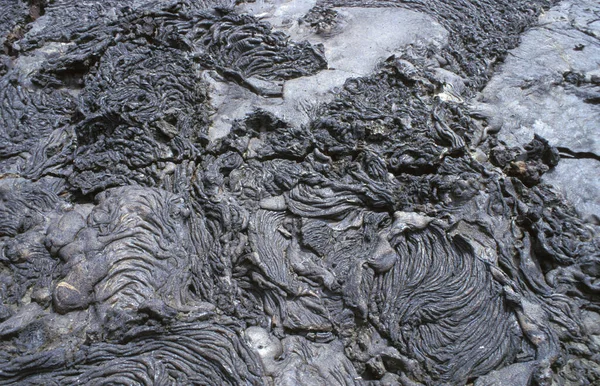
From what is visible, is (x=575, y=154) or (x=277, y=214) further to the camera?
(x=575, y=154)

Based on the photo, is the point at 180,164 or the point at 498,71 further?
the point at 498,71

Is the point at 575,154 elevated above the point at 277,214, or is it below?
above

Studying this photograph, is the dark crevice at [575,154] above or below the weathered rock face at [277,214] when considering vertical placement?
above

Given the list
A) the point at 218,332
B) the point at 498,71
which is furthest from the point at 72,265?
the point at 498,71

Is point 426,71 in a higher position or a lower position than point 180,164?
higher

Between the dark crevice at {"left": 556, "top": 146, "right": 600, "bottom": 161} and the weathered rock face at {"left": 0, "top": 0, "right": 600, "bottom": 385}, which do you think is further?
the dark crevice at {"left": 556, "top": 146, "right": 600, "bottom": 161}

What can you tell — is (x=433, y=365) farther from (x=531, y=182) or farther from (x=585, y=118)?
(x=585, y=118)

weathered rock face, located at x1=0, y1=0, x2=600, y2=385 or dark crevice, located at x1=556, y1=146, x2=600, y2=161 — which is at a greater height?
A: dark crevice, located at x1=556, y1=146, x2=600, y2=161

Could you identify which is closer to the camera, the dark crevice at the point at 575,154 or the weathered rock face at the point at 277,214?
the weathered rock face at the point at 277,214
